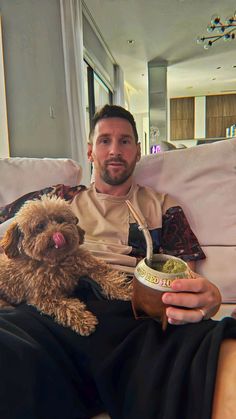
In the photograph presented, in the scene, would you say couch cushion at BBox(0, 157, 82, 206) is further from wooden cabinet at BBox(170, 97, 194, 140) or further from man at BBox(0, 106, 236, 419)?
wooden cabinet at BBox(170, 97, 194, 140)

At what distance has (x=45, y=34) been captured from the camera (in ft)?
9.64

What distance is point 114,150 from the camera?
1.24 m

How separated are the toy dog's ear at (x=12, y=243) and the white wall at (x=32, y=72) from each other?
2363 mm

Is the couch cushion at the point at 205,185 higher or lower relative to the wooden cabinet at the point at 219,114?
lower

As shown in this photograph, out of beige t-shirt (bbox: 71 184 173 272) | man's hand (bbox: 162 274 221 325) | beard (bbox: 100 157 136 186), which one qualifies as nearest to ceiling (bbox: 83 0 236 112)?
beard (bbox: 100 157 136 186)

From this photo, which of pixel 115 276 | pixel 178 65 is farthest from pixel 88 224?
pixel 178 65

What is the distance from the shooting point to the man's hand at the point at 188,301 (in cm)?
66

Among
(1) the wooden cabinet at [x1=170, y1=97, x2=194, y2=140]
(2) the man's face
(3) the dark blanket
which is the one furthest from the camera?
(1) the wooden cabinet at [x1=170, y1=97, x2=194, y2=140]

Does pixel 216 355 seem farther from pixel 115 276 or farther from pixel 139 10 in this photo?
pixel 139 10

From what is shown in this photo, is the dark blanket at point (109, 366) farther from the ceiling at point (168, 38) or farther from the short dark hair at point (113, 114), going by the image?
the ceiling at point (168, 38)

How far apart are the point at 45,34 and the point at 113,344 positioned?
3.02 meters

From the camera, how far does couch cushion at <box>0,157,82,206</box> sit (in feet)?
4.59

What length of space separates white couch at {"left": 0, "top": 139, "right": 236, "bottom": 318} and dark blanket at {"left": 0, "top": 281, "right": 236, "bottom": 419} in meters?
0.53

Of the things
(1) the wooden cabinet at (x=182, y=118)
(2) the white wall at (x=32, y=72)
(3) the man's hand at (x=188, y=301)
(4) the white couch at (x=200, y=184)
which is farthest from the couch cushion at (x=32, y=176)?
(1) the wooden cabinet at (x=182, y=118)
